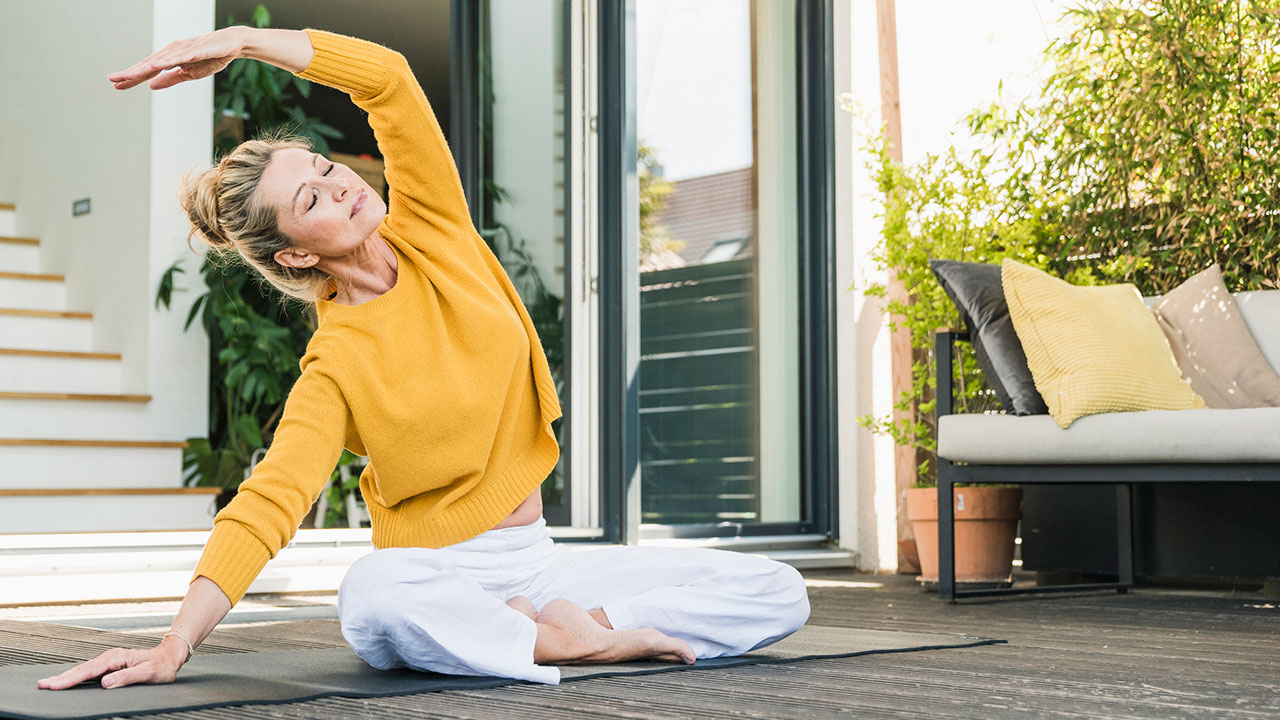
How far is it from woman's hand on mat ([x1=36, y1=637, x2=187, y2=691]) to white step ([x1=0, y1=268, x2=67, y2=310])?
4.31 meters

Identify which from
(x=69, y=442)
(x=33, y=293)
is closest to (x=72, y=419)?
(x=69, y=442)

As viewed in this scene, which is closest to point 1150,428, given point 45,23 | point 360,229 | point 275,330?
point 360,229

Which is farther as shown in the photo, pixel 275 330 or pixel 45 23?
pixel 45 23

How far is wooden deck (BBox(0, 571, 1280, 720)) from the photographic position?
5.06ft

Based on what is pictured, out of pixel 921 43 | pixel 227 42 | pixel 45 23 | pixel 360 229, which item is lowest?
pixel 360 229

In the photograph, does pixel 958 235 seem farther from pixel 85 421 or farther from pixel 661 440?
pixel 85 421

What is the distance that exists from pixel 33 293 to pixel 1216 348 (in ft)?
14.8

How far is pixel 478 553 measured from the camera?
1862 millimetres

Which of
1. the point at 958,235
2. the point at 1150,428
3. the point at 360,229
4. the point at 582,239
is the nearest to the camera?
the point at 360,229

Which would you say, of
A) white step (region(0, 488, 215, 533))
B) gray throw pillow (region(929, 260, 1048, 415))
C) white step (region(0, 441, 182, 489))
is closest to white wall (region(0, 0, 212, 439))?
white step (region(0, 441, 182, 489))

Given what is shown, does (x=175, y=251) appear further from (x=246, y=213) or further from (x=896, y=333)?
(x=246, y=213)

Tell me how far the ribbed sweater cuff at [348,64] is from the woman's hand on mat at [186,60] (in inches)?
6.6

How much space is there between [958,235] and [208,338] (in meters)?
2.81

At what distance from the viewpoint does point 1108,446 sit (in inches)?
118
